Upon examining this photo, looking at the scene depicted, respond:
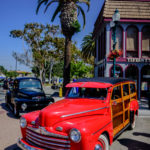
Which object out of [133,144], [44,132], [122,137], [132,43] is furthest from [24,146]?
[132,43]

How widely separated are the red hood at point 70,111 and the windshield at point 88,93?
0.20m

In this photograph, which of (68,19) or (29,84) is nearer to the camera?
(29,84)

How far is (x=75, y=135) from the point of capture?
3256 millimetres

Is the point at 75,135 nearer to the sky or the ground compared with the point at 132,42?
nearer to the ground

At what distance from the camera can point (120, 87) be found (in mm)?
5340

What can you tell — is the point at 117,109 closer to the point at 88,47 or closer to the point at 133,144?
the point at 133,144

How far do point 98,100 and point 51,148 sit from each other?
175cm

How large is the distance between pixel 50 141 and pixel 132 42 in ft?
52.2

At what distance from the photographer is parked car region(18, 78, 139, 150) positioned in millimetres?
3336

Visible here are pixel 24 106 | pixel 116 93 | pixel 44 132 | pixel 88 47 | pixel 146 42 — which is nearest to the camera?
pixel 44 132

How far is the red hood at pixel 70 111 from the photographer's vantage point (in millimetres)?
3701

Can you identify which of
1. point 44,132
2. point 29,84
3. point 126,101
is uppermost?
point 29,84

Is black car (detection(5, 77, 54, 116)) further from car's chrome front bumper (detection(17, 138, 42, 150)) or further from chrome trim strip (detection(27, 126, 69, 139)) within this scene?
chrome trim strip (detection(27, 126, 69, 139))

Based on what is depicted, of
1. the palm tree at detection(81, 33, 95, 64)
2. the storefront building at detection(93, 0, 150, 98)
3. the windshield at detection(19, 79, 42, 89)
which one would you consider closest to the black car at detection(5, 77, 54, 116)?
the windshield at detection(19, 79, 42, 89)
